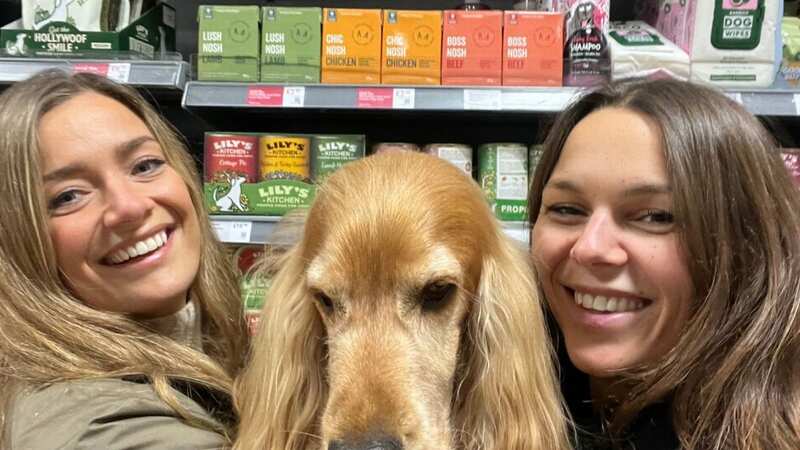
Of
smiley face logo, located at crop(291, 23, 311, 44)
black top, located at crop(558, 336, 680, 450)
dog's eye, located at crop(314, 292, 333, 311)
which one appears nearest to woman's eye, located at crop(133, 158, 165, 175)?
dog's eye, located at crop(314, 292, 333, 311)

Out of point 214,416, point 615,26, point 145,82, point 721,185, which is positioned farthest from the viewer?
point 615,26

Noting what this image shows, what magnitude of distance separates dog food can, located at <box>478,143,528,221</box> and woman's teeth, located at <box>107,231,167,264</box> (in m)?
1.21

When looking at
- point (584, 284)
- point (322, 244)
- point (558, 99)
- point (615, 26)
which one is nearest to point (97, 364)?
point (322, 244)

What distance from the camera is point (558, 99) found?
2.08 m

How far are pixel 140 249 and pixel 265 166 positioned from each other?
0.95m

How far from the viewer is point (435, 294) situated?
46.7 inches

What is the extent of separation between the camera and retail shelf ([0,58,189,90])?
2.08 meters

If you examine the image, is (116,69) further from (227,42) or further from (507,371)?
(507,371)

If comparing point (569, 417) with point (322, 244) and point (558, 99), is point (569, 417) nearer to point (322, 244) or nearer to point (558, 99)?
point (322, 244)

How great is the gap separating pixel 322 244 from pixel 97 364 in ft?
1.49

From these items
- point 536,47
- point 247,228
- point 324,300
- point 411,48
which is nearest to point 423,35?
point 411,48

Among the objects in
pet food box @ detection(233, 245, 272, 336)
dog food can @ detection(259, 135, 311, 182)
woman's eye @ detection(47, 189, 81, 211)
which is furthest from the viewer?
dog food can @ detection(259, 135, 311, 182)

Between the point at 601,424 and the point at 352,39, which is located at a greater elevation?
the point at 352,39

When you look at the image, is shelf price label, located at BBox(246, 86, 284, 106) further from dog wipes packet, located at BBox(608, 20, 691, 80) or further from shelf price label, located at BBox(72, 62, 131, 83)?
dog wipes packet, located at BBox(608, 20, 691, 80)
